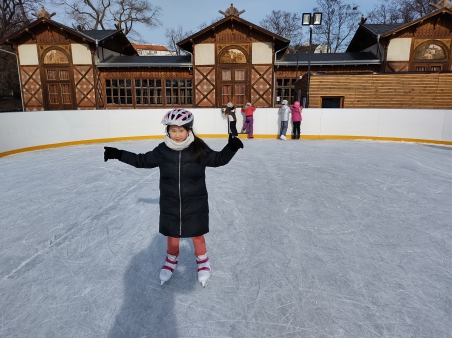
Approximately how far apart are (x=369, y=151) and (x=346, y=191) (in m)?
4.00

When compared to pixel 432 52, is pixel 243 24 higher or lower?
higher

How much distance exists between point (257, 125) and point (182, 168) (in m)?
8.84

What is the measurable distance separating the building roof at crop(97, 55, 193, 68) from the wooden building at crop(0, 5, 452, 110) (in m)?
0.05

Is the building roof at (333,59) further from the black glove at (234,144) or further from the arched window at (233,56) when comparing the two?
the black glove at (234,144)

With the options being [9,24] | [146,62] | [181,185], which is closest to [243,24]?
[146,62]

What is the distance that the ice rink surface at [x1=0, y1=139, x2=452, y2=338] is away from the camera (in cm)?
180

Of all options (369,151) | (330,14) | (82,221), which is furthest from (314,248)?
(330,14)

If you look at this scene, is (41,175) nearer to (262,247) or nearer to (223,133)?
(262,247)

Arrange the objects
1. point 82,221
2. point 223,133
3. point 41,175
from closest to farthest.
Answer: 1. point 82,221
2. point 41,175
3. point 223,133

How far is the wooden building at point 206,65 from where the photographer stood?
14.4m

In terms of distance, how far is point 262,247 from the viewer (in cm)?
271

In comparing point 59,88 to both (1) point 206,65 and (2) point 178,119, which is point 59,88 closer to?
(1) point 206,65

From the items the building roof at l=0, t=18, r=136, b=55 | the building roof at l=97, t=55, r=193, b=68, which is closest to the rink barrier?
the building roof at l=97, t=55, r=193, b=68

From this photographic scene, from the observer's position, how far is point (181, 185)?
2.01 meters
